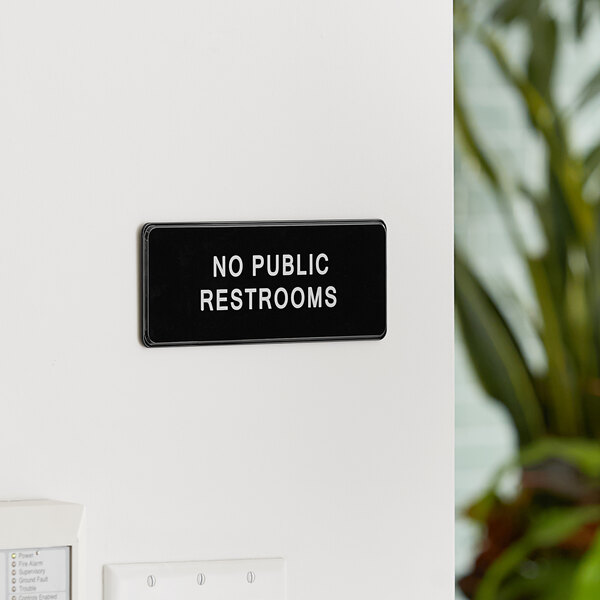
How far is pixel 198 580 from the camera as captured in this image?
1.39ft

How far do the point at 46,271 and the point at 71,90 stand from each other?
0.09m

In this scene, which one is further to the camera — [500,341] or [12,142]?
[500,341]

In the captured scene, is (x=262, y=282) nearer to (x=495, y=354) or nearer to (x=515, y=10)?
(x=495, y=354)

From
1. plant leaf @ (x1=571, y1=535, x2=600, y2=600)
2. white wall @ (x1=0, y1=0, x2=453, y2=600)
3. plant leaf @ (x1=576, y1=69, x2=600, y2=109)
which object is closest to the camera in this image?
white wall @ (x1=0, y1=0, x2=453, y2=600)

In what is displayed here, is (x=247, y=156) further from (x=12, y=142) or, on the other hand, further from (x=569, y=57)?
(x=569, y=57)

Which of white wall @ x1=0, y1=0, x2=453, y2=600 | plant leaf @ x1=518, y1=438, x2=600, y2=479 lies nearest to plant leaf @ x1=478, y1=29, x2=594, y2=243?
plant leaf @ x1=518, y1=438, x2=600, y2=479

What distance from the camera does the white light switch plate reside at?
42cm

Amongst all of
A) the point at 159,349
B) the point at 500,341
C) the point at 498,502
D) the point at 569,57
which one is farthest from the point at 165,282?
the point at 569,57

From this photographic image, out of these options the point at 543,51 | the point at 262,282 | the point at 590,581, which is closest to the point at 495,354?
the point at 590,581

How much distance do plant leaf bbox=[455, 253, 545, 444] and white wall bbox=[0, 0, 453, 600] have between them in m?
0.93

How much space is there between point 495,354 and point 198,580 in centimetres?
102

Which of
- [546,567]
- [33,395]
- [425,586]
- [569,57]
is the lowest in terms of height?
[546,567]

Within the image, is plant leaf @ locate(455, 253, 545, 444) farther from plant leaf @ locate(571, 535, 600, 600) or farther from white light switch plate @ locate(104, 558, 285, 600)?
white light switch plate @ locate(104, 558, 285, 600)

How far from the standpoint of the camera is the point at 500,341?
4.51 feet
